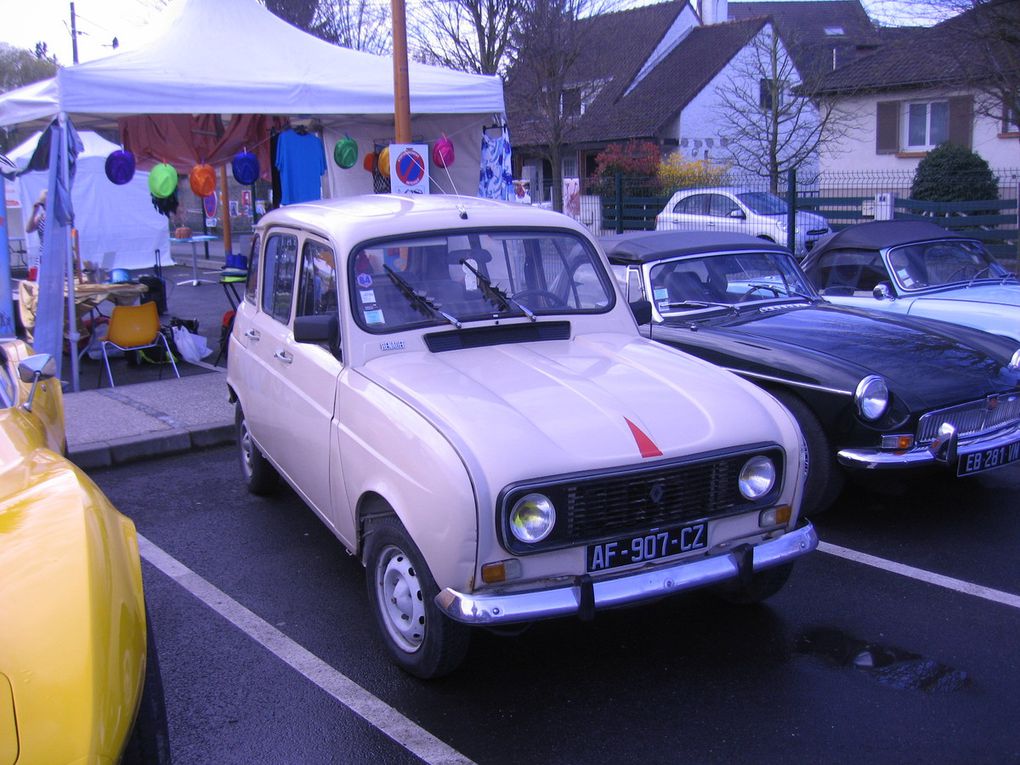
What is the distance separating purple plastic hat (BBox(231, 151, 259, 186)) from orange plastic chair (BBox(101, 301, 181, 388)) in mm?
2750

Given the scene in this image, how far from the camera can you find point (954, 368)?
213 inches

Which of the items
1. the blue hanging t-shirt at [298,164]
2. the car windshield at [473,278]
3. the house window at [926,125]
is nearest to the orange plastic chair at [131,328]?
the blue hanging t-shirt at [298,164]

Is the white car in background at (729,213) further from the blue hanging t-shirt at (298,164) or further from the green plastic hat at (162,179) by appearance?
the green plastic hat at (162,179)

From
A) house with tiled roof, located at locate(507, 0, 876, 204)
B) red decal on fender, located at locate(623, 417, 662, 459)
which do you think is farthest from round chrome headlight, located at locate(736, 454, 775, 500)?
house with tiled roof, located at locate(507, 0, 876, 204)

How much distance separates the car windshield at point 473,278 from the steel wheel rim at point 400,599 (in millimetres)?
1106

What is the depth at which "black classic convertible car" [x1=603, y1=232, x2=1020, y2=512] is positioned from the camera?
5090mm

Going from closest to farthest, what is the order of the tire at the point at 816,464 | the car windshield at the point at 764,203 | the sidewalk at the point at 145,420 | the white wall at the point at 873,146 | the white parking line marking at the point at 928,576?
the white parking line marking at the point at 928,576 → the tire at the point at 816,464 → the sidewalk at the point at 145,420 → the car windshield at the point at 764,203 → the white wall at the point at 873,146

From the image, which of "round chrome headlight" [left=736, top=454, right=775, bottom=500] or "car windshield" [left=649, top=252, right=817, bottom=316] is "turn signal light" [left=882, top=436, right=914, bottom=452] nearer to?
"round chrome headlight" [left=736, top=454, right=775, bottom=500]

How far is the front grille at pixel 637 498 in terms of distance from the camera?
3.35 meters

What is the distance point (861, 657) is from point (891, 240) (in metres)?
4.88

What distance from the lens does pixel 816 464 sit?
209 inches

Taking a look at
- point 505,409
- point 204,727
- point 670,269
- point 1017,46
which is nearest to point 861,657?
point 505,409

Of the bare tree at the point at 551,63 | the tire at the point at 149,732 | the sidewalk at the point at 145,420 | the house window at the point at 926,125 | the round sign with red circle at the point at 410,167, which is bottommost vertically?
the sidewalk at the point at 145,420

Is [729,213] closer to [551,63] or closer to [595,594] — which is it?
[551,63]
